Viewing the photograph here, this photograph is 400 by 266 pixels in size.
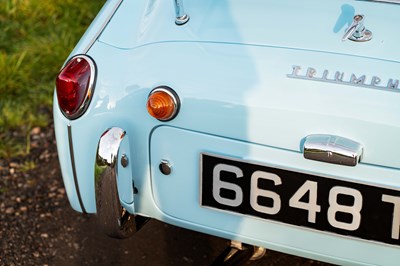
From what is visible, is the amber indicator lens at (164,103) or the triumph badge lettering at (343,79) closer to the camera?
the triumph badge lettering at (343,79)

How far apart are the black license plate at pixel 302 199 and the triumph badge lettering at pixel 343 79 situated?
30cm

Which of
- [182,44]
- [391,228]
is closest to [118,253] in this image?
[182,44]

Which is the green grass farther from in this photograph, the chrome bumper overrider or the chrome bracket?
the chrome bracket

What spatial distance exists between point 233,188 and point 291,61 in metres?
0.45

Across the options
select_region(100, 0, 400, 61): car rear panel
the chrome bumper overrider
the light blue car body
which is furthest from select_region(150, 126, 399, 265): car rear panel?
select_region(100, 0, 400, 61): car rear panel

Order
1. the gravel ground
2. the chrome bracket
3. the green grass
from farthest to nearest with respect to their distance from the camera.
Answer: the green grass < the gravel ground < the chrome bracket

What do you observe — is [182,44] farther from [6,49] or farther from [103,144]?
[6,49]

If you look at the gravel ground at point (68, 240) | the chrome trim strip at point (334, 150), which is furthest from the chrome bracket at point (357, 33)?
the gravel ground at point (68, 240)

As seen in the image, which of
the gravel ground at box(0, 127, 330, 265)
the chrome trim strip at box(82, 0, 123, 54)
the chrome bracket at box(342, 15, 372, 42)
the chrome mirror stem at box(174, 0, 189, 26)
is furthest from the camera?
the gravel ground at box(0, 127, 330, 265)

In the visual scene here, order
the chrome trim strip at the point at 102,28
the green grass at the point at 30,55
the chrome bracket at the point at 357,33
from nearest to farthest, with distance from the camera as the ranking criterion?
the chrome bracket at the point at 357,33 < the chrome trim strip at the point at 102,28 < the green grass at the point at 30,55

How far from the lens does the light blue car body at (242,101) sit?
2.27m

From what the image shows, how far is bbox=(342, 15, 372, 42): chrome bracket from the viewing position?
7.89 ft

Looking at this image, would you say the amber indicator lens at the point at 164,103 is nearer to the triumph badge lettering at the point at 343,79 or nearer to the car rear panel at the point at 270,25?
the car rear panel at the point at 270,25

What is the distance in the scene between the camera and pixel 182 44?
2.51 m
